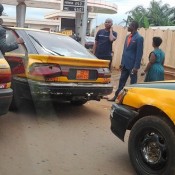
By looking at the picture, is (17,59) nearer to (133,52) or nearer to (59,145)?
(59,145)

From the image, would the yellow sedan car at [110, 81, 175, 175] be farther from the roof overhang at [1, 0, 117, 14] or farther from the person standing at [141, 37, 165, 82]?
the roof overhang at [1, 0, 117, 14]

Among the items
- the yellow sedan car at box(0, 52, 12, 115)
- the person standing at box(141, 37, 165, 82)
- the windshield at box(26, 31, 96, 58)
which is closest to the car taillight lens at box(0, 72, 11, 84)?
the yellow sedan car at box(0, 52, 12, 115)

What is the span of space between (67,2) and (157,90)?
26.6 ft

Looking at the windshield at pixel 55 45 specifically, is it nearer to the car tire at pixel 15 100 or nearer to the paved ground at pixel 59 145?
the car tire at pixel 15 100

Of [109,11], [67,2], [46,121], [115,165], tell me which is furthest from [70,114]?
[109,11]

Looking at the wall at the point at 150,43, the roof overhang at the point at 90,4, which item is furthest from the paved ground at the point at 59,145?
the roof overhang at the point at 90,4

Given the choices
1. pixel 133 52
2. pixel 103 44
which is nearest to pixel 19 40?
pixel 133 52

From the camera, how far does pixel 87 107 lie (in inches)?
314

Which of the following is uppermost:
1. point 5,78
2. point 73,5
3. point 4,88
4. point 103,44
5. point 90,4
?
point 90,4

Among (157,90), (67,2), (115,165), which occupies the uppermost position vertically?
(67,2)

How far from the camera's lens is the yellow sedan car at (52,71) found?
245 inches

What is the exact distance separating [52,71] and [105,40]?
3308 mm

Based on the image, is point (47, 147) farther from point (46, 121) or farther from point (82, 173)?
point (46, 121)

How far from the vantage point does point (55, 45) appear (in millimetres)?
6996
